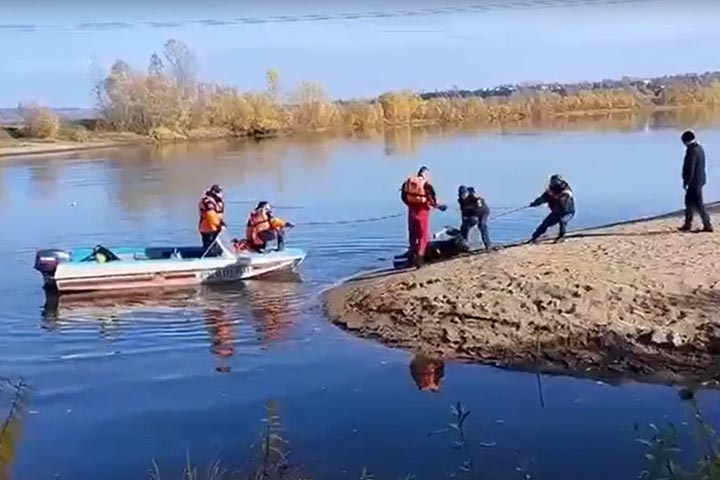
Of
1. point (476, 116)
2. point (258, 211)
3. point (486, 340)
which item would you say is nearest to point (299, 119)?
point (476, 116)

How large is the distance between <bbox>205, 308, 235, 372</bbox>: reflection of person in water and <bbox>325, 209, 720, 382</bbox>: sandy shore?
1575 millimetres

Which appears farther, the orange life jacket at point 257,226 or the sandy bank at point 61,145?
the sandy bank at point 61,145

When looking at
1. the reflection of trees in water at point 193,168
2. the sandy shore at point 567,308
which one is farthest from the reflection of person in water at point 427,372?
the reflection of trees in water at point 193,168

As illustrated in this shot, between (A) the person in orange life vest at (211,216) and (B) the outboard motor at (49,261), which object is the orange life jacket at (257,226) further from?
(B) the outboard motor at (49,261)

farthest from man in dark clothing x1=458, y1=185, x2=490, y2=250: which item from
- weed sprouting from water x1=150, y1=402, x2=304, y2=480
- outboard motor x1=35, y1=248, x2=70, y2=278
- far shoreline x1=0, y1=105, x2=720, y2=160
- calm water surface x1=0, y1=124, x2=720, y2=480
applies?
far shoreline x1=0, y1=105, x2=720, y2=160

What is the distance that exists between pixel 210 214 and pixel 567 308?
778 centimetres

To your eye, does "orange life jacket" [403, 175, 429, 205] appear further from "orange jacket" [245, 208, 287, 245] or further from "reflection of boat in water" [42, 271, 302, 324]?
"orange jacket" [245, 208, 287, 245]

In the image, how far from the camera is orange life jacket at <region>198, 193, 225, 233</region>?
62.5 ft

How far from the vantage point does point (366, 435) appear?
10.2 meters

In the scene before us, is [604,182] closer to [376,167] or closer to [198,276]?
[376,167]

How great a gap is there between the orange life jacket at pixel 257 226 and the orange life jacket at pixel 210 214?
1128mm

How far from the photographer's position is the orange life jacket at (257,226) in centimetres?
2025

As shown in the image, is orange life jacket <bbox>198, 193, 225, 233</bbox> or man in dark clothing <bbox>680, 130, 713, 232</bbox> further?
orange life jacket <bbox>198, 193, 225, 233</bbox>

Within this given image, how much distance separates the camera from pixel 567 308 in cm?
1356
